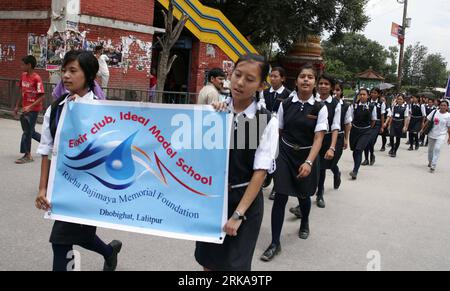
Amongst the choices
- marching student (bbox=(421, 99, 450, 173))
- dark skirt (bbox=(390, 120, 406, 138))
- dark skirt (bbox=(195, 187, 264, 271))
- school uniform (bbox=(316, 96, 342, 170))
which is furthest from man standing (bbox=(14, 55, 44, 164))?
dark skirt (bbox=(390, 120, 406, 138))

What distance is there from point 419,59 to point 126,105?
84.3 m

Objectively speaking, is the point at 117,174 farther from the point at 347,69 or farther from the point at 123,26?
the point at 347,69

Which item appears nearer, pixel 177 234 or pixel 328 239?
pixel 177 234

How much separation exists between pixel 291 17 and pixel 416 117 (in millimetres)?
7459

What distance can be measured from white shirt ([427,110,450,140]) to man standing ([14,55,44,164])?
9.05m

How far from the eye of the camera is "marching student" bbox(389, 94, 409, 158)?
514 inches

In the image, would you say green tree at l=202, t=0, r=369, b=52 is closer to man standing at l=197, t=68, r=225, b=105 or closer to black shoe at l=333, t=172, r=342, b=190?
black shoe at l=333, t=172, r=342, b=190

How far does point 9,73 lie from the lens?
14422 millimetres

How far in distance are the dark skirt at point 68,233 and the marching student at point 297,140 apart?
202 cm

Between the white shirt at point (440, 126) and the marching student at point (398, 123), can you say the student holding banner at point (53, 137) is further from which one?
the marching student at point (398, 123)

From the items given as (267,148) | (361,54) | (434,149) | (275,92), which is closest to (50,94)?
(275,92)

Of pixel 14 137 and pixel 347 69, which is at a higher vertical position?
pixel 347 69

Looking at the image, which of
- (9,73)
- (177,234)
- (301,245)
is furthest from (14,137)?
(177,234)

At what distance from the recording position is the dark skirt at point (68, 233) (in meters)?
2.88
